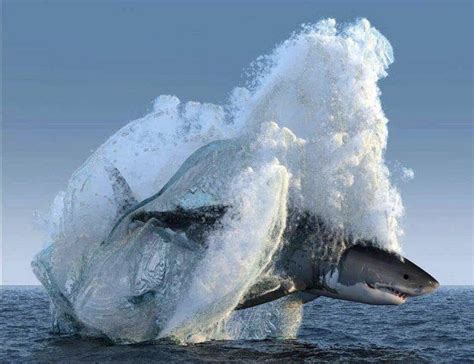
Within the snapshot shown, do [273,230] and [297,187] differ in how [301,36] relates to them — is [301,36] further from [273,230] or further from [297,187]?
[273,230]

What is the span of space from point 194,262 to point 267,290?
213 centimetres

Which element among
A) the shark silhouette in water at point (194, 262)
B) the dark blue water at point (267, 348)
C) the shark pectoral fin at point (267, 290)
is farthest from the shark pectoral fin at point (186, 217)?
the dark blue water at point (267, 348)

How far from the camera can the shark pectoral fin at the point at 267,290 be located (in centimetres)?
1667

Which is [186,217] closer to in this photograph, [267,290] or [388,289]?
[267,290]

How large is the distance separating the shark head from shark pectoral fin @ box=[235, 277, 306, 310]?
3.42ft

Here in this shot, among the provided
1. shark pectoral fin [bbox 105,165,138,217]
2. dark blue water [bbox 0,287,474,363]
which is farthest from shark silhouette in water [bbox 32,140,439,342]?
shark pectoral fin [bbox 105,165,138,217]

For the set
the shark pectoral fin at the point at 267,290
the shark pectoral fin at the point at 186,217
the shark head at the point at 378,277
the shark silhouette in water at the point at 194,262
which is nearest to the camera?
the shark pectoral fin at the point at 186,217

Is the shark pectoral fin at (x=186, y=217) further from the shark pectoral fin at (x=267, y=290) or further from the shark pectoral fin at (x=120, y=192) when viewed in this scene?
the shark pectoral fin at (x=120, y=192)

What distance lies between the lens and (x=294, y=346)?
1814 centimetres

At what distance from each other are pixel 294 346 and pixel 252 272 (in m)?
3.86

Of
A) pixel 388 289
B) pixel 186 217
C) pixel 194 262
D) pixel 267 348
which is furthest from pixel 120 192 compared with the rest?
pixel 388 289

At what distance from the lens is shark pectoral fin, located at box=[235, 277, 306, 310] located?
54.7ft

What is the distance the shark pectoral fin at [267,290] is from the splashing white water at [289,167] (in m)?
0.94

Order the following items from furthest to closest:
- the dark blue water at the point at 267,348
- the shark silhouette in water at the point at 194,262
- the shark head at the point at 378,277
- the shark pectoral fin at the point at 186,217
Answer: the shark head at the point at 378,277, the shark silhouette in water at the point at 194,262, the shark pectoral fin at the point at 186,217, the dark blue water at the point at 267,348
